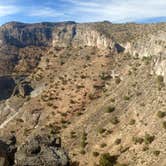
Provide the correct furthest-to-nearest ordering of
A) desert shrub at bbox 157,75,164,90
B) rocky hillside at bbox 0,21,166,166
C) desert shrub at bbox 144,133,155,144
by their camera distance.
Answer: desert shrub at bbox 157,75,164,90
desert shrub at bbox 144,133,155,144
rocky hillside at bbox 0,21,166,166

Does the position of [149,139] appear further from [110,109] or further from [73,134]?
[73,134]

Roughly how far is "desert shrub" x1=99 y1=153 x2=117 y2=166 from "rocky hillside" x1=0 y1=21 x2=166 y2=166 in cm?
15

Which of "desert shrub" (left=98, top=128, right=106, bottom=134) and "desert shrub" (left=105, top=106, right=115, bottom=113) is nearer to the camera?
"desert shrub" (left=98, top=128, right=106, bottom=134)

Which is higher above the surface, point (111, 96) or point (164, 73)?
point (164, 73)

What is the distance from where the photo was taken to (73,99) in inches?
4055

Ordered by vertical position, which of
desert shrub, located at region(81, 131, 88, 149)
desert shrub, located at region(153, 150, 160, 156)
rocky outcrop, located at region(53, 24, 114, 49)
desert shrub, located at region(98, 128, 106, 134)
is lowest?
desert shrub, located at region(81, 131, 88, 149)

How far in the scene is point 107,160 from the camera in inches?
2530

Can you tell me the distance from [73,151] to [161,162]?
21.7 metres

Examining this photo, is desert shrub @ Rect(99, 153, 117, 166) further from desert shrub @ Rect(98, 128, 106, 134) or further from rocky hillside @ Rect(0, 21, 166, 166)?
desert shrub @ Rect(98, 128, 106, 134)

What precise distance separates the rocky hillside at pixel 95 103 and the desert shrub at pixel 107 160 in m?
0.15

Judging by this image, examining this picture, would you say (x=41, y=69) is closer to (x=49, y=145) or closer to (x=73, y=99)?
(x=73, y=99)

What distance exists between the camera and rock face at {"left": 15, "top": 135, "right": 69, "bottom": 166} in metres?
47.2

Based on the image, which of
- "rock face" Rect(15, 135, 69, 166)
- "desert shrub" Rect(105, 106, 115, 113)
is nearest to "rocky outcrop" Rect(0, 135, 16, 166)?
"rock face" Rect(15, 135, 69, 166)

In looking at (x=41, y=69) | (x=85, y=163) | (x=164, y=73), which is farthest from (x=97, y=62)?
(x=85, y=163)
